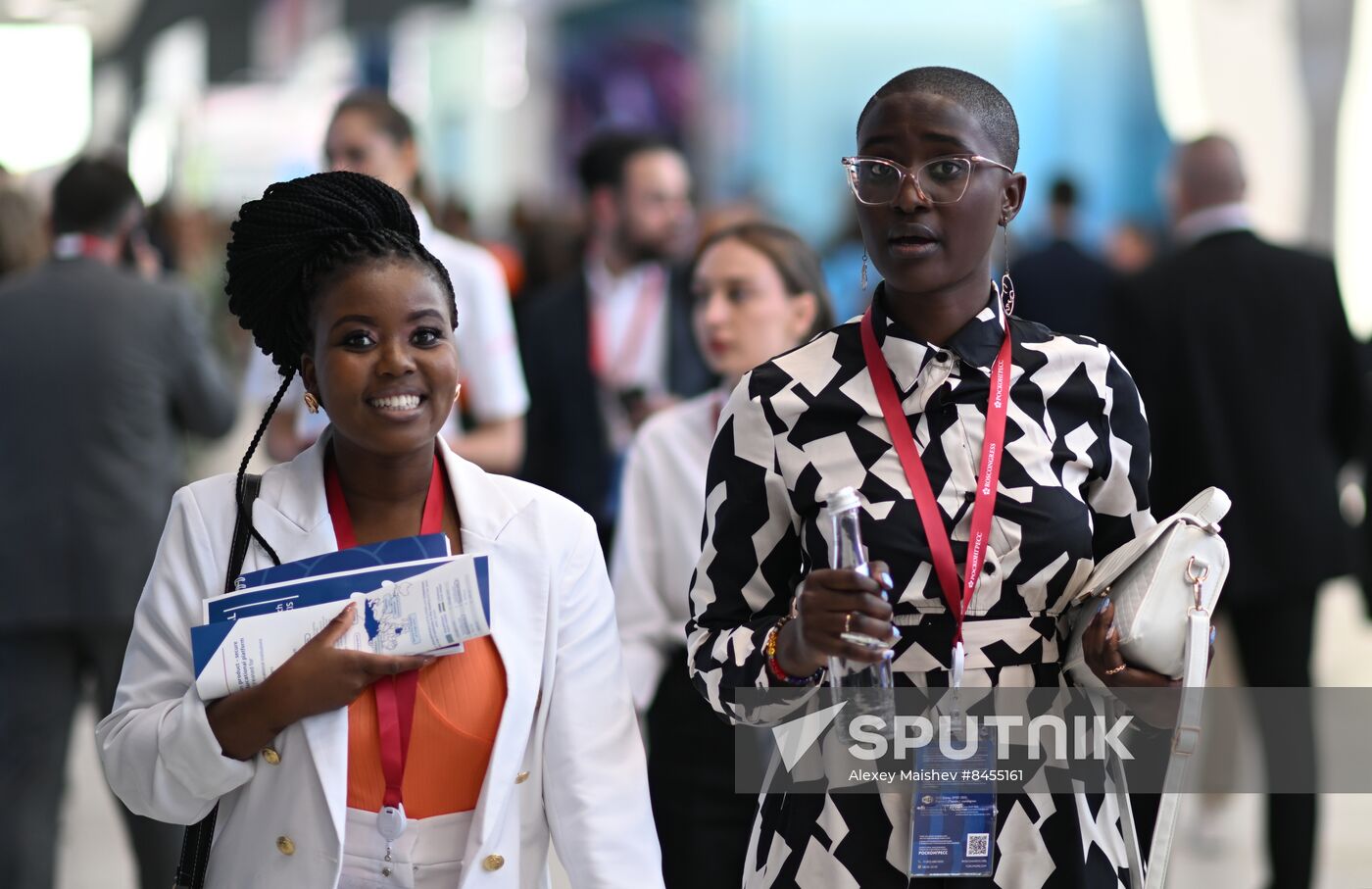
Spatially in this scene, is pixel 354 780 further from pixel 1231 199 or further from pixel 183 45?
pixel 183 45

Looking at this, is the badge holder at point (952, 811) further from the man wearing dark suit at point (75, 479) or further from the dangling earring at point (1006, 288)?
the man wearing dark suit at point (75, 479)

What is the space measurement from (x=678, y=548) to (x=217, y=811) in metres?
1.54

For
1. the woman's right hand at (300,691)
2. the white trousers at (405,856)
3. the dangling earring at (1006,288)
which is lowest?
the white trousers at (405,856)

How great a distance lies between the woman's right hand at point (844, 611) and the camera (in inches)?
81.1

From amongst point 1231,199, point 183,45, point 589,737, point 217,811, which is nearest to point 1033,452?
point 589,737

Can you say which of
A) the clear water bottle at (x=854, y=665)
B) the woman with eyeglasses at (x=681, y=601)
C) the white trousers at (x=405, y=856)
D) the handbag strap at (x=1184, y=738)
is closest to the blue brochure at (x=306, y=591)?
the white trousers at (x=405, y=856)

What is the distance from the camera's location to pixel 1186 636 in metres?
2.20

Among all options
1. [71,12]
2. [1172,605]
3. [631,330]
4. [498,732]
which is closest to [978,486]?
[1172,605]

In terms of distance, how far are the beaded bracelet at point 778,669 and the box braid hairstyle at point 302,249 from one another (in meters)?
0.67

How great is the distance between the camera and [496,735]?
2338mm

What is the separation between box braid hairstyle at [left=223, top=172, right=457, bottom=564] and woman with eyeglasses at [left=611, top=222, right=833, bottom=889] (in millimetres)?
1315

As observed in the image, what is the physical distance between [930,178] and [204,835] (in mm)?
1327

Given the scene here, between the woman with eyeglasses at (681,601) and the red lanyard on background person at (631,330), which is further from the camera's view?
the red lanyard on background person at (631,330)

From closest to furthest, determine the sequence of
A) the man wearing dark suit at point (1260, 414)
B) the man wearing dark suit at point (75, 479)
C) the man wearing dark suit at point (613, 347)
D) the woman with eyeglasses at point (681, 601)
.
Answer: the woman with eyeglasses at point (681, 601) < the man wearing dark suit at point (75, 479) < the man wearing dark suit at point (1260, 414) < the man wearing dark suit at point (613, 347)
